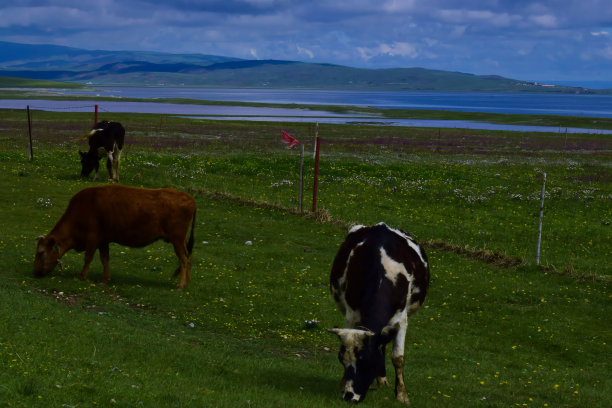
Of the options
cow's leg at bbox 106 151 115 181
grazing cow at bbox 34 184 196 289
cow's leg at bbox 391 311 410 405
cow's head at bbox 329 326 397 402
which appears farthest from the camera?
cow's leg at bbox 106 151 115 181

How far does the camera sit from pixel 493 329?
53.2ft

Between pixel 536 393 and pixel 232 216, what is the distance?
59.6 ft

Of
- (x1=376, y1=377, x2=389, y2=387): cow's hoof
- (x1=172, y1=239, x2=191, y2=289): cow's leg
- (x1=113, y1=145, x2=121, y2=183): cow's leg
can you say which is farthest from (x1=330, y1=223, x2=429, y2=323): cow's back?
(x1=113, y1=145, x2=121, y2=183): cow's leg

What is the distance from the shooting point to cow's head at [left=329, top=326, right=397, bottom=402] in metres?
9.26

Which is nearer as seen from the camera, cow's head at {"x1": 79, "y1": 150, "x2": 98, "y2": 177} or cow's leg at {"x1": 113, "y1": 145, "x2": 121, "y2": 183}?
cow's leg at {"x1": 113, "y1": 145, "x2": 121, "y2": 183}

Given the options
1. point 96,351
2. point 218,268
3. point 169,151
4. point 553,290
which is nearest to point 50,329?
point 96,351

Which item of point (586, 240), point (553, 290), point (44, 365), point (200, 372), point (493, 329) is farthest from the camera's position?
point (586, 240)

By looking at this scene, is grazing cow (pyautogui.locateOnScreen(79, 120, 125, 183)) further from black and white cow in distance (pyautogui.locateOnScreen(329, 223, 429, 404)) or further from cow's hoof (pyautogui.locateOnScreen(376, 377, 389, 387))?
cow's hoof (pyautogui.locateOnScreen(376, 377, 389, 387))

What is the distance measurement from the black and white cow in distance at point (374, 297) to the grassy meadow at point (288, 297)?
71cm

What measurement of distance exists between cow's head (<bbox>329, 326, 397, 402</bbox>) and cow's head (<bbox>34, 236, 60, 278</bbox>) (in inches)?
415

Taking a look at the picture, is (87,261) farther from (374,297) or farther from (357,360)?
(357,360)

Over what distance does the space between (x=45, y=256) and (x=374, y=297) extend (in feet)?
34.4

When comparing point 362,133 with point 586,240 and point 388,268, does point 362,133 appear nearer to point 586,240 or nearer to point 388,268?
point 586,240

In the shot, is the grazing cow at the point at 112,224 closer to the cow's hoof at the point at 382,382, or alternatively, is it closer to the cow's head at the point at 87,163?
the cow's hoof at the point at 382,382
